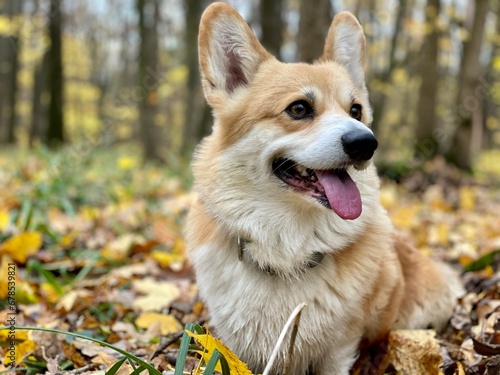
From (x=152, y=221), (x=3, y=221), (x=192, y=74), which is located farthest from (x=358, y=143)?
(x=192, y=74)

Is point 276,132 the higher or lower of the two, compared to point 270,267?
higher

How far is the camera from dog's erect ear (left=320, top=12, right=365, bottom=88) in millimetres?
2798

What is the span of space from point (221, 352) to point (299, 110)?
119cm

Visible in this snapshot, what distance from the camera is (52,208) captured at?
502 centimetres

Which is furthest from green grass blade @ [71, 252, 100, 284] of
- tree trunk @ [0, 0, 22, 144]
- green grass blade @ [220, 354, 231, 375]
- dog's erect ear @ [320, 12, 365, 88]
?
tree trunk @ [0, 0, 22, 144]

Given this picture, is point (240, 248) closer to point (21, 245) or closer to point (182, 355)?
point (182, 355)

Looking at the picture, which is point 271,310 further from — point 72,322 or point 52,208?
point 52,208

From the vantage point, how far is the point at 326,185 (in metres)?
2.31

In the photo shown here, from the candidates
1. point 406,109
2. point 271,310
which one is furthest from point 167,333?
point 406,109

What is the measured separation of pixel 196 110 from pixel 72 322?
43.7 feet

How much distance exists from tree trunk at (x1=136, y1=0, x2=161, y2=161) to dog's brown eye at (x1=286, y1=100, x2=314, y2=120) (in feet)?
24.6

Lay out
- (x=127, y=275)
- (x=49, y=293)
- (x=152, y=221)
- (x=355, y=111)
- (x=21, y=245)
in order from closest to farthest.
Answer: (x=355, y=111) < (x=49, y=293) < (x=21, y=245) < (x=127, y=275) < (x=152, y=221)

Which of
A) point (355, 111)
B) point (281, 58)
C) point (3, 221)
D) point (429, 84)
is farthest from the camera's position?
point (429, 84)

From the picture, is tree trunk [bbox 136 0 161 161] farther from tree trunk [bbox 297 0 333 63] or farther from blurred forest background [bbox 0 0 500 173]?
tree trunk [bbox 297 0 333 63]
